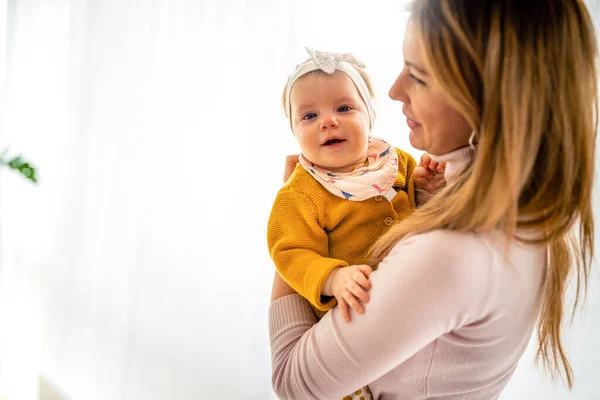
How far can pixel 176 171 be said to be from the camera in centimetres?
196

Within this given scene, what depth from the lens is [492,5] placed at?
27.9 inches

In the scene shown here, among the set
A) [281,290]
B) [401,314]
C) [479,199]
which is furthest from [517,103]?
[281,290]

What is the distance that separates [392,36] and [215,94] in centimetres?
65

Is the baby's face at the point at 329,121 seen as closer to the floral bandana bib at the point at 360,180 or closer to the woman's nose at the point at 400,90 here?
the floral bandana bib at the point at 360,180

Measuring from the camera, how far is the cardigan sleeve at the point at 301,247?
919 millimetres

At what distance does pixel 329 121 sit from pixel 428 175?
0.83 feet

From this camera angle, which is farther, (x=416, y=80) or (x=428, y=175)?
(x=428, y=175)

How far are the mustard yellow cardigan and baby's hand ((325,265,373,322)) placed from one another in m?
0.18

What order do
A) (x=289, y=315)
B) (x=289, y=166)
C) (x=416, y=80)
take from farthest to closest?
(x=289, y=166) → (x=289, y=315) → (x=416, y=80)

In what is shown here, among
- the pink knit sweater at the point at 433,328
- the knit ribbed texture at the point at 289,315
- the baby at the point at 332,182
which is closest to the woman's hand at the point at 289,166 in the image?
the baby at the point at 332,182

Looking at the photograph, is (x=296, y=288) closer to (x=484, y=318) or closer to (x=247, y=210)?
(x=484, y=318)

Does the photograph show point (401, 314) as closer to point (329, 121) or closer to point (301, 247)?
point (301, 247)

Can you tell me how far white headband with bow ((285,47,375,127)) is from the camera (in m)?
1.14

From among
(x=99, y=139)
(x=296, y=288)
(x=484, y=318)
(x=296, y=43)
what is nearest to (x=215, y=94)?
(x=296, y=43)
